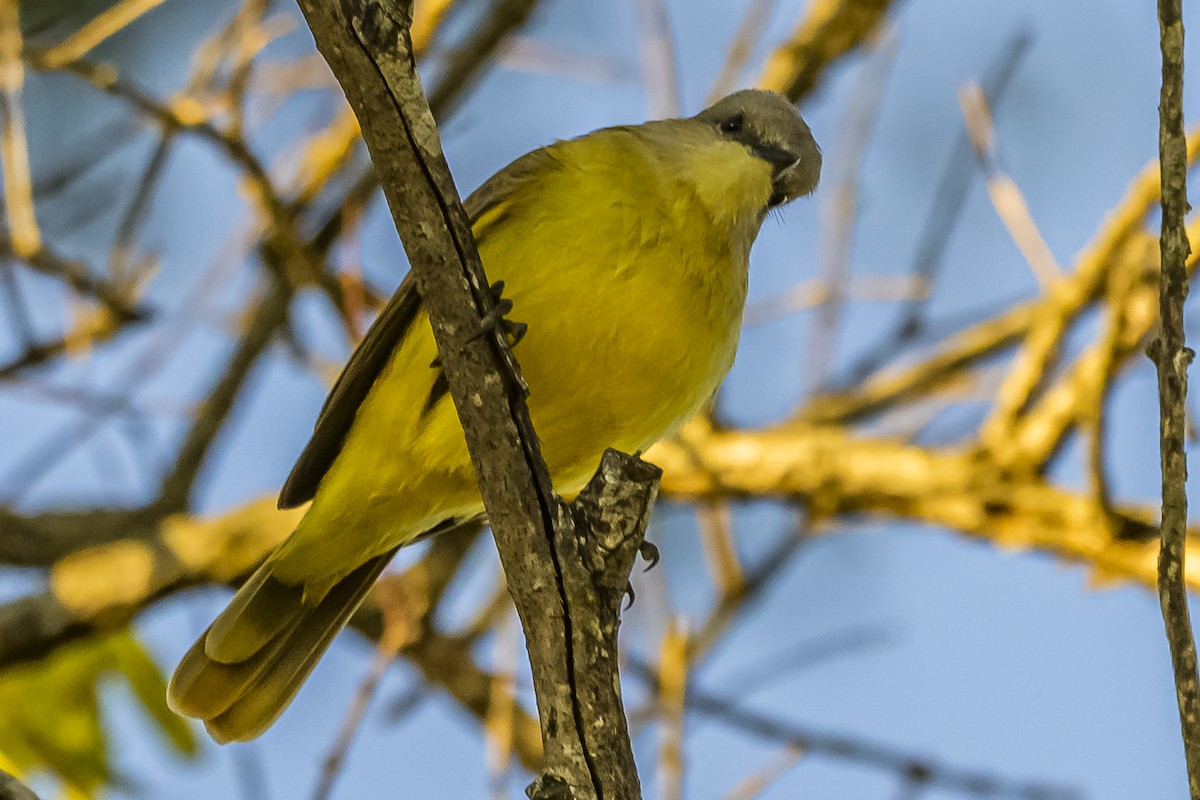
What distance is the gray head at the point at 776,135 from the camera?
409cm

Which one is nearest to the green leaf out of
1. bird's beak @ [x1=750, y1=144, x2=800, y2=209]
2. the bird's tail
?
the bird's tail

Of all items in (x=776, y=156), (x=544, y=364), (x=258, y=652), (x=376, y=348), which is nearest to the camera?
(x=544, y=364)

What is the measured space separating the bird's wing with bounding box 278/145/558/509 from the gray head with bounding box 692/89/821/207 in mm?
676

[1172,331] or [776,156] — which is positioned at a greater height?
[776,156]

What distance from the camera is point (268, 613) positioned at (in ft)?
13.0

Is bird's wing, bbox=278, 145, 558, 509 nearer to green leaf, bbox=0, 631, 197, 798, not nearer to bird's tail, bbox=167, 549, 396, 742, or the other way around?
bird's tail, bbox=167, 549, 396, 742

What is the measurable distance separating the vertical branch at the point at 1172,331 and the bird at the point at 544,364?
5.55 feet

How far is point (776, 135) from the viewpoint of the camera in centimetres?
414

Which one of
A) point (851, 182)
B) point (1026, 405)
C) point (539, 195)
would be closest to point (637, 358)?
point (539, 195)

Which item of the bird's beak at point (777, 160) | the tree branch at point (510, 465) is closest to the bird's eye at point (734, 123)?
the bird's beak at point (777, 160)

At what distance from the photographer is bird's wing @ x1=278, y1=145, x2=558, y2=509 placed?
142 inches

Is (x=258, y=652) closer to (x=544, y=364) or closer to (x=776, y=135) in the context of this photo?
(x=544, y=364)

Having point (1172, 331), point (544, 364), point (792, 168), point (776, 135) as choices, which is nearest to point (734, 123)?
point (776, 135)

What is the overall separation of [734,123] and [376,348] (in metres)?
1.33
